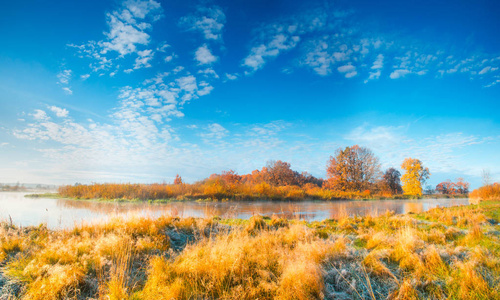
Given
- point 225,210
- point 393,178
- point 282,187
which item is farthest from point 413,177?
point 225,210

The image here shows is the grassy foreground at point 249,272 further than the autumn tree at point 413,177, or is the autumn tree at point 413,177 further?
the autumn tree at point 413,177

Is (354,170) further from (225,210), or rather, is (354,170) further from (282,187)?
(225,210)

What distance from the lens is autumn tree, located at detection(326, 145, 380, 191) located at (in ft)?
141

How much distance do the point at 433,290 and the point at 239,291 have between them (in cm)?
340

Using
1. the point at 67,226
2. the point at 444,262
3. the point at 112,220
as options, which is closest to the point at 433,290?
the point at 444,262

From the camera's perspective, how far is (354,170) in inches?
1729

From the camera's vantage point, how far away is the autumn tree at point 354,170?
141ft

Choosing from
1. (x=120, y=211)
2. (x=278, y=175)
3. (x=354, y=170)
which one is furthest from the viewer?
(x=278, y=175)

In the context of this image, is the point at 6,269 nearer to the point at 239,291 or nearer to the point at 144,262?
the point at 144,262

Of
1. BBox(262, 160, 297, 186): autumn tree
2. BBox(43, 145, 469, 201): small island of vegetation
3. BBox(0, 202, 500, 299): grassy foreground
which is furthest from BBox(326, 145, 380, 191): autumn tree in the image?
BBox(0, 202, 500, 299): grassy foreground

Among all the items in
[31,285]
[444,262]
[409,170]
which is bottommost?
[31,285]

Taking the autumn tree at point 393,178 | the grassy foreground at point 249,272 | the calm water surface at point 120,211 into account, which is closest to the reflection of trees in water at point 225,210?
the calm water surface at point 120,211

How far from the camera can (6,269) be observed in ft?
18.0

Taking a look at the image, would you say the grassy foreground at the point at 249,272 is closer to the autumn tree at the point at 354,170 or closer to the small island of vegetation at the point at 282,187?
the small island of vegetation at the point at 282,187
